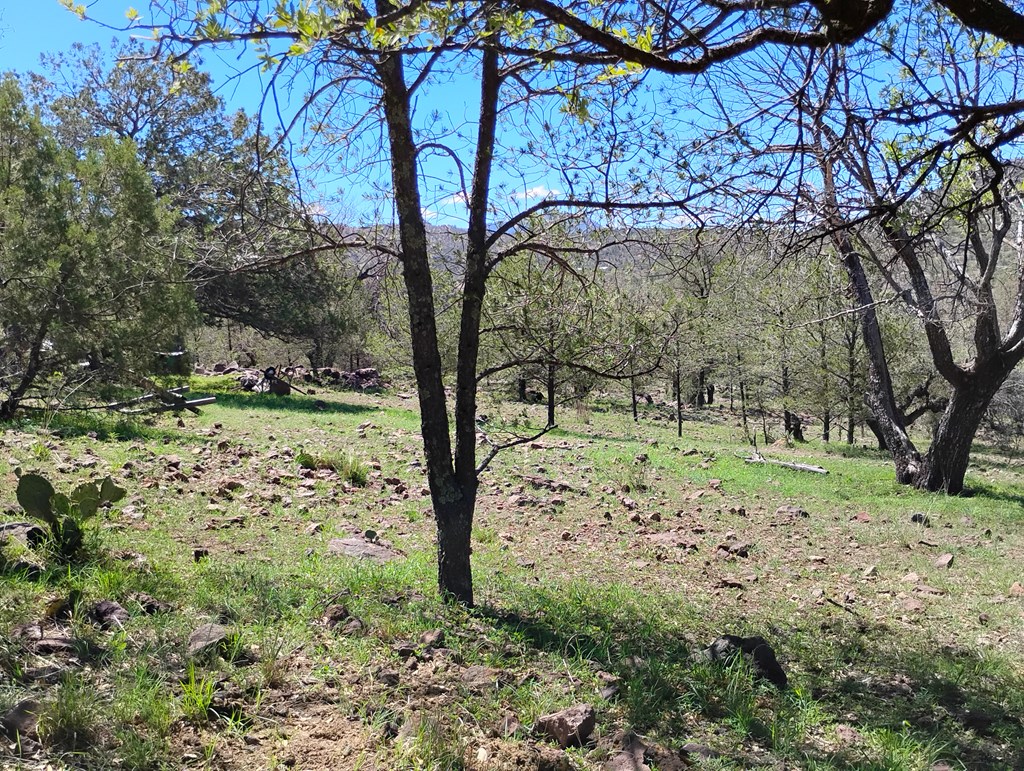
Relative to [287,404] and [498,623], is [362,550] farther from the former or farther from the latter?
[287,404]

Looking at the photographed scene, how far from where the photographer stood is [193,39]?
125 inches

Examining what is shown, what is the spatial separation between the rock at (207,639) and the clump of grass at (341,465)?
561 cm

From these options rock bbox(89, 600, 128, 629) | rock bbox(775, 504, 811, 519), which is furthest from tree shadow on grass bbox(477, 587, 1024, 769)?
rock bbox(775, 504, 811, 519)

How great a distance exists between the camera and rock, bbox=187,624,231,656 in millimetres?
3166

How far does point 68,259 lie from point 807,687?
10.3 meters

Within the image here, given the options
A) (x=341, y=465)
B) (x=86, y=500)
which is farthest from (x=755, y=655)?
(x=341, y=465)

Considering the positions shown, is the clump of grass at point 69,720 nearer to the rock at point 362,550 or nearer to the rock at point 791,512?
the rock at point 362,550

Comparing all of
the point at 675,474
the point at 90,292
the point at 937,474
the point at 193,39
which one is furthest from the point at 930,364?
the point at 193,39

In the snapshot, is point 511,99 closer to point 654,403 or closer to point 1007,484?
point 1007,484

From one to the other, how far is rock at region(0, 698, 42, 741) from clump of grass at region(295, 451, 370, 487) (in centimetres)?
642

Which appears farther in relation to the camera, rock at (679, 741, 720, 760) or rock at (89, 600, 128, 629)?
rock at (89, 600, 128, 629)

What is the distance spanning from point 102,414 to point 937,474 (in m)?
12.9

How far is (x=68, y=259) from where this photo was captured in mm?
9992

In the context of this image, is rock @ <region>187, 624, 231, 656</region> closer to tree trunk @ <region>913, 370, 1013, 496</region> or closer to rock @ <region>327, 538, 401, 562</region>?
rock @ <region>327, 538, 401, 562</region>
